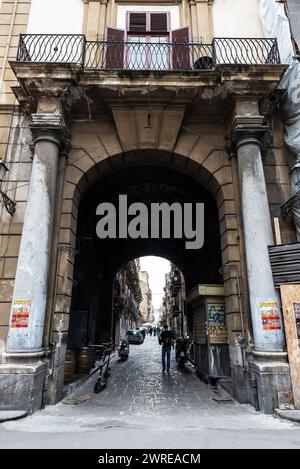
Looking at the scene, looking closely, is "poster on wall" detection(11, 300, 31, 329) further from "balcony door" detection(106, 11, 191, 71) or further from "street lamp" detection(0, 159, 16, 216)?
"balcony door" detection(106, 11, 191, 71)

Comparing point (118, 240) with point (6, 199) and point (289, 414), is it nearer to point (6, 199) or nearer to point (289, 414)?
point (6, 199)

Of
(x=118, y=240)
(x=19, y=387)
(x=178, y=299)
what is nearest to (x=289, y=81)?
(x=19, y=387)

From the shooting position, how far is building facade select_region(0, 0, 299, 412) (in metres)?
6.24

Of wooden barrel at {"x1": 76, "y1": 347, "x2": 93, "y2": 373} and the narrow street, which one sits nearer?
the narrow street

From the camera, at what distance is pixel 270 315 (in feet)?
20.2

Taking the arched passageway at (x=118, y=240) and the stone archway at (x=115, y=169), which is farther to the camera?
the arched passageway at (x=118, y=240)

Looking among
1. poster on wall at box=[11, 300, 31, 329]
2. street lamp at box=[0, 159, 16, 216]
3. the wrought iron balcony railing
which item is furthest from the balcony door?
poster on wall at box=[11, 300, 31, 329]

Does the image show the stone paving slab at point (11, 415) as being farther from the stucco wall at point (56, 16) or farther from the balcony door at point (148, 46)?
the stucco wall at point (56, 16)

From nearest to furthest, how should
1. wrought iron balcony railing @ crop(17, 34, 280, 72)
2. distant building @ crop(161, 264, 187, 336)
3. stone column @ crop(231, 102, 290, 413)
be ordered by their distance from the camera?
stone column @ crop(231, 102, 290, 413)
wrought iron balcony railing @ crop(17, 34, 280, 72)
distant building @ crop(161, 264, 187, 336)

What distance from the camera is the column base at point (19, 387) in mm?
5441

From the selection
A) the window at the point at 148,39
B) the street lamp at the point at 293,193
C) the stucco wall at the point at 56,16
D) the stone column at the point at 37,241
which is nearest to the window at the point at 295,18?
the window at the point at 148,39

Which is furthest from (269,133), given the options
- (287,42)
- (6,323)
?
(6,323)

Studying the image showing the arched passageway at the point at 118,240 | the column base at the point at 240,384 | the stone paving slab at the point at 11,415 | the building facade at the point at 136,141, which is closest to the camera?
the stone paving slab at the point at 11,415

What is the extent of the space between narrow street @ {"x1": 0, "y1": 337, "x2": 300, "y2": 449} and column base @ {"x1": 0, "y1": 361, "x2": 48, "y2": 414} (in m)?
0.28
